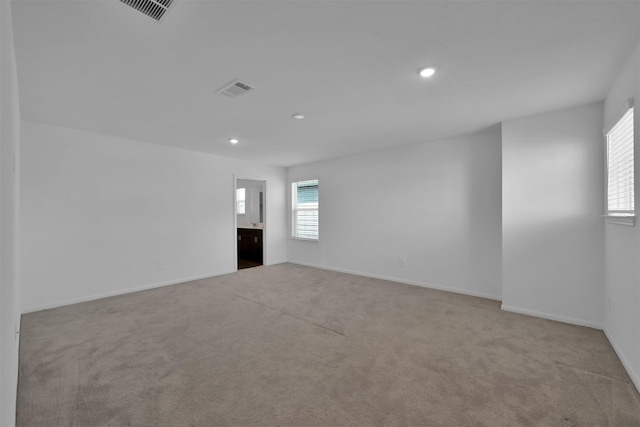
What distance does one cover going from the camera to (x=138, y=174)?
4.14m

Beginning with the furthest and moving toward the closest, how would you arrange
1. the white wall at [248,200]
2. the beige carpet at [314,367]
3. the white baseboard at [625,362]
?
1. the white wall at [248,200]
2. the white baseboard at [625,362]
3. the beige carpet at [314,367]

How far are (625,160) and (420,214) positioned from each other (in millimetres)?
2362

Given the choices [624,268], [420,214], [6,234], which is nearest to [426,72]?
[624,268]

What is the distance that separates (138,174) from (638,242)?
5.52m

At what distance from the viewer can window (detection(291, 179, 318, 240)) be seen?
6.05m

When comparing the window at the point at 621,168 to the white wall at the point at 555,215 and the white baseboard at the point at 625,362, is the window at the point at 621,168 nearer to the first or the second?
the white wall at the point at 555,215

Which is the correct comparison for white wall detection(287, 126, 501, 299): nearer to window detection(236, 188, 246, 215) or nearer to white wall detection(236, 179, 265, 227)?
white wall detection(236, 179, 265, 227)

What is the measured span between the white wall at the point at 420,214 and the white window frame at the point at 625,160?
1.10 m

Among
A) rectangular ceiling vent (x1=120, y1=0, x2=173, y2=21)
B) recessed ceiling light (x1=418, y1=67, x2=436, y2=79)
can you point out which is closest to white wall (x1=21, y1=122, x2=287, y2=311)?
rectangular ceiling vent (x1=120, y1=0, x2=173, y2=21)

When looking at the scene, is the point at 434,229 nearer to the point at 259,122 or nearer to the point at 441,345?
the point at 441,345

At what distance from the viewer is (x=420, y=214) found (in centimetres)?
437

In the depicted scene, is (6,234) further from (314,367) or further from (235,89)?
(314,367)

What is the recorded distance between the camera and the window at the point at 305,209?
605 cm

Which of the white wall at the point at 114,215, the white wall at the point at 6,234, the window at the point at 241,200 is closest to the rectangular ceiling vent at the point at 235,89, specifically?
the white wall at the point at 6,234
